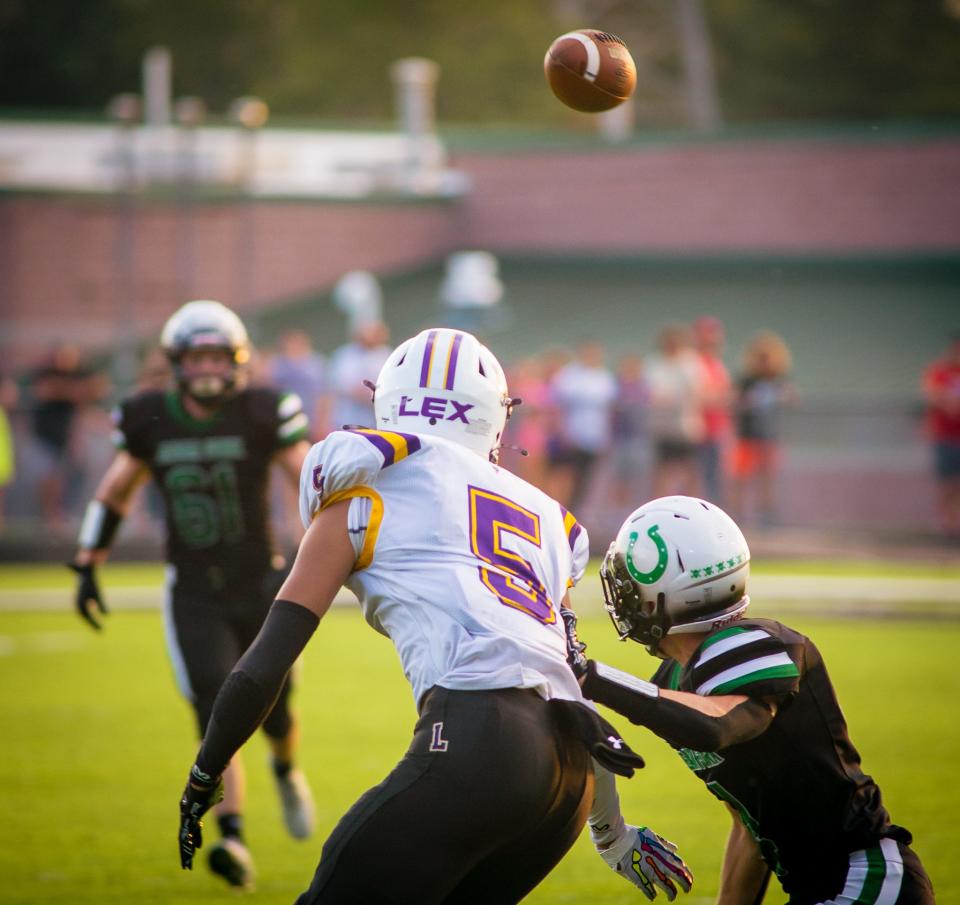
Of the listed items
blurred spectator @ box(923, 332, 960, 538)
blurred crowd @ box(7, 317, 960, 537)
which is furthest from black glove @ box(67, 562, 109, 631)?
blurred spectator @ box(923, 332, 960, 538)

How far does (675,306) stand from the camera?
2697 cm

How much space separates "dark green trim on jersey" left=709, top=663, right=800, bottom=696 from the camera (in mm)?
3785

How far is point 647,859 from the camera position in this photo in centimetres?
404

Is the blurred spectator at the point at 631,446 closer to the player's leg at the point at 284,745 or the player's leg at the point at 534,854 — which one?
the player's leg at the point at 284,745

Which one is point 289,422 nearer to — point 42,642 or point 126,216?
point 42,642

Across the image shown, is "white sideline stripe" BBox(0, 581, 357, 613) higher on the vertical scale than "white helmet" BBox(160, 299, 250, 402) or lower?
lower

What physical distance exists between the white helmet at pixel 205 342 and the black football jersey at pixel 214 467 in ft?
0.32

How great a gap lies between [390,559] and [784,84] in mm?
40508

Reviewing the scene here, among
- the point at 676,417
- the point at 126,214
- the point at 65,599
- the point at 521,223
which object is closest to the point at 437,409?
the point at 65,599

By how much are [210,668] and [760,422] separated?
11.6m

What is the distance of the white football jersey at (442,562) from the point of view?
3.68 meters

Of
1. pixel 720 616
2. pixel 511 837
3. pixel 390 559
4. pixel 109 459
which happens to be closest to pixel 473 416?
pixel 390 559

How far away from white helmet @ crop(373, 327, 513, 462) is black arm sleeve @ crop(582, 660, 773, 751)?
652 millimetres

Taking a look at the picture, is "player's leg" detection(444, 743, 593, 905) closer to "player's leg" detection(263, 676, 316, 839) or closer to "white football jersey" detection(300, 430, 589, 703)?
"white football jersey" detection(300, 430, 589, 703)
